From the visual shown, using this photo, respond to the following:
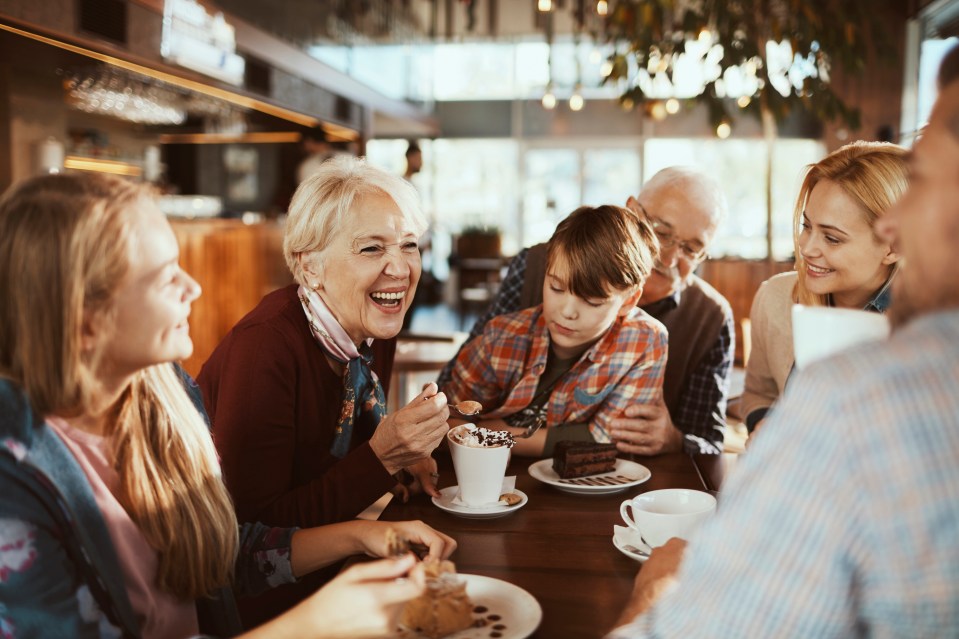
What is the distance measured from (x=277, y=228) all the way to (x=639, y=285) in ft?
18.9

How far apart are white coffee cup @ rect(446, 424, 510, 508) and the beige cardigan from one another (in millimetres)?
1031

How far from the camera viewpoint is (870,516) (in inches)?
24.1

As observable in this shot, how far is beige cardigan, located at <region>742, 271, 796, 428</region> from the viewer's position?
2.23 metres

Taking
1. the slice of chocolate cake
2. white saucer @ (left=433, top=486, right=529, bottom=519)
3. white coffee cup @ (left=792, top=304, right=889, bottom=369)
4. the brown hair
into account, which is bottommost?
white saucer @ (left=433, top=486, right=529, bottom=519)

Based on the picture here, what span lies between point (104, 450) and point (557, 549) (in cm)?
73

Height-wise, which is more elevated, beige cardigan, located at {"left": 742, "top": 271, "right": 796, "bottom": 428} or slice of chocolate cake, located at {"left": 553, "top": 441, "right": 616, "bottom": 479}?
beige cardigan, located at {"left": 742, "top": 271, "right": 796, "bottom": 428}

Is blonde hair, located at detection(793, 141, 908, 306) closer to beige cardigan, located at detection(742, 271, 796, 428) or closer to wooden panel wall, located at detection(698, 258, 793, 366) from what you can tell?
beige cardigan, located at detection(742, 271, 796, 428)

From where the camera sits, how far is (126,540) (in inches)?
44.5

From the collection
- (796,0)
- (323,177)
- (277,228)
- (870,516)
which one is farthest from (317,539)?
(277,228)

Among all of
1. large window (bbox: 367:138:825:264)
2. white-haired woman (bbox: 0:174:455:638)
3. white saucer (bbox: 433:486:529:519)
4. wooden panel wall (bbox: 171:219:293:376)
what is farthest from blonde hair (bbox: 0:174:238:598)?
large window (bbox: 367:138:825:264)

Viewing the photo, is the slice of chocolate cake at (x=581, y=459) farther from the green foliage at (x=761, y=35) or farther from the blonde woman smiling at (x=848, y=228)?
the green foliage at (x=761, y=35)

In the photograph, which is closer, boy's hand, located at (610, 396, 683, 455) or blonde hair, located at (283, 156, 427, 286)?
blonde hair, located at (283, 156, 427, 286)

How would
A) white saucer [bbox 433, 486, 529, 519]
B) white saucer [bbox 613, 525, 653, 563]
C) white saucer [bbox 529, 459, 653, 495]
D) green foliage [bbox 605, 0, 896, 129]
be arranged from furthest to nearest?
green foliage [bbox 605, 0, 896, 129]
white saucer [bbox 529, 459, 653, 495]
white saucer [bbox 433, 486, 529, 519]
white saucer [bbox 613, 525, 653, 563]

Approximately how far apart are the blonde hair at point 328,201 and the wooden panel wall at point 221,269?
4122 mm
